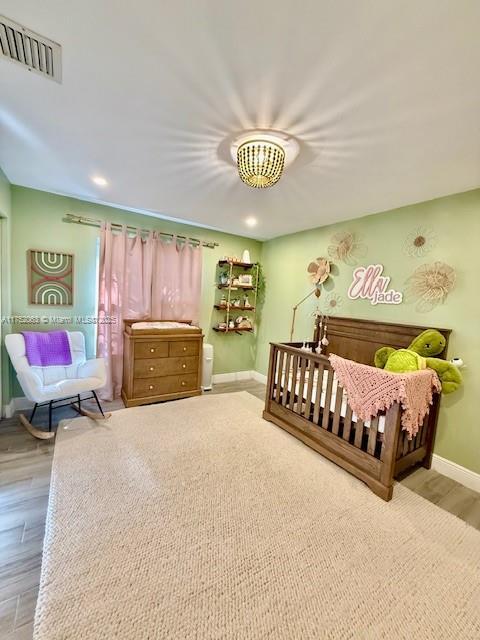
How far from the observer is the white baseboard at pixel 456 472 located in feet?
6.70

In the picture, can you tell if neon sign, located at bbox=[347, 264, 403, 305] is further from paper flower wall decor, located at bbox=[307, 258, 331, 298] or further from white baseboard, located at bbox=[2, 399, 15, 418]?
white baseboard, located at bbox=[2, 399, 15, 418]

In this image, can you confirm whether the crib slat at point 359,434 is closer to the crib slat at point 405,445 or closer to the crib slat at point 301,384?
the crib slat at point 405,445

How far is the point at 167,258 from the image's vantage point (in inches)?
137

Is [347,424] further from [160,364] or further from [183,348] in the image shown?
[160,364]

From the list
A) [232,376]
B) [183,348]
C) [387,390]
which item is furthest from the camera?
[232,376]

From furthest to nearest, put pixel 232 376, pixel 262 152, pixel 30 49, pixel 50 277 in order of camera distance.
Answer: pixel 232 376 → pixel 50 277 → pixel 262 152 → pixel 30 49

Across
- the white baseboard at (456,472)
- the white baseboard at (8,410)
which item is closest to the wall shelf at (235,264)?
the white baseboard at (8,410)

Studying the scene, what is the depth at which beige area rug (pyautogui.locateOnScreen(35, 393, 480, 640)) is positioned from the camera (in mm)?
1084

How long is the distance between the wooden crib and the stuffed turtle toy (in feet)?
0.52

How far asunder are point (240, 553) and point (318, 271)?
2.84 metres

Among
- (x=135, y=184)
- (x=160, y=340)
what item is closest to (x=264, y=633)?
(x=160, y=340)

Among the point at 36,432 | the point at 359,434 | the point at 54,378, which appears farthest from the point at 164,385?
the point at 359,434

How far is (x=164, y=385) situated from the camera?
3229mm

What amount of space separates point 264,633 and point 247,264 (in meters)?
3.57
